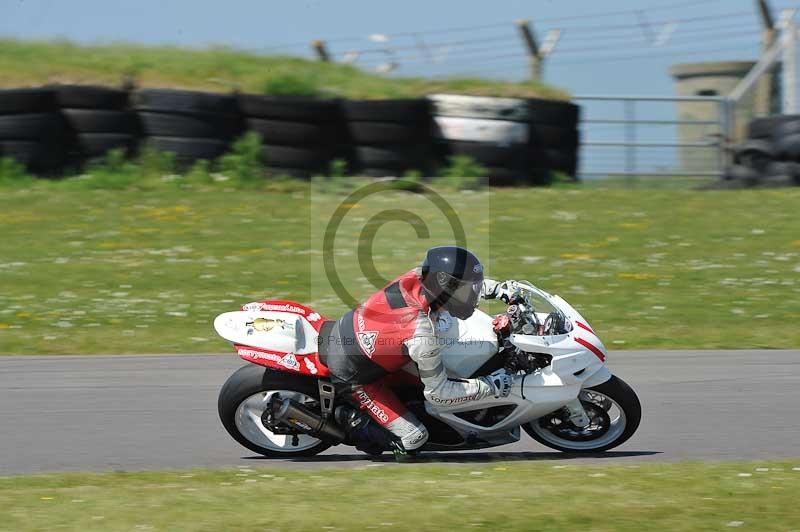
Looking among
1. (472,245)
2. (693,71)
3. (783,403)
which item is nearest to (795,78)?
(693,71)

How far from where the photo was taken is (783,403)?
25.2 feet

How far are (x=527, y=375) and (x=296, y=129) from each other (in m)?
9.80

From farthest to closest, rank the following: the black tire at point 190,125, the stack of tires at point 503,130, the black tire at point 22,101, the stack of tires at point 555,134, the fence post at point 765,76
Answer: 1. the fence post at point 765,76
2. the stack of tires at point 555,134
3. the stack of tires at point 503,130
4. the black tire at point 190,125
5. the black tire at point 22,101

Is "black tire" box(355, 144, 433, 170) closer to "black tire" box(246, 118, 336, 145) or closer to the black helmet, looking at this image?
"black tire" box(246, 118, 336, 145)

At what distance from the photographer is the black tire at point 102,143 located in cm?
1548

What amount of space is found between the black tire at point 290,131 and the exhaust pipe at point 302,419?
9438mm

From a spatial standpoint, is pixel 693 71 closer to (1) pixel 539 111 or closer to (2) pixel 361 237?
(1) pixel 539 111

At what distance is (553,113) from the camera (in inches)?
642

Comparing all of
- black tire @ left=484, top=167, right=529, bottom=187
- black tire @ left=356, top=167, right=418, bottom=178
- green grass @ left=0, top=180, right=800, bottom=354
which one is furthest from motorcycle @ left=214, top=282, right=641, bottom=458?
black tire @ left=484, top=167, right=529, bottom=187

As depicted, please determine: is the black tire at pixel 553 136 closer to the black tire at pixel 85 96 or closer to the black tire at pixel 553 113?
the black tire at pixel 553 113

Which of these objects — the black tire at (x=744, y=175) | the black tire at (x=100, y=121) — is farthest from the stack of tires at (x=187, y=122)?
the black tire at (x=744, y=175)

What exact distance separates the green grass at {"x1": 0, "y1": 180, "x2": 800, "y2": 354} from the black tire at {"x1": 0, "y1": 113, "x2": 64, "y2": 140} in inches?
28.7

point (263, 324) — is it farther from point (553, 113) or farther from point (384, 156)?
point (553, 113)

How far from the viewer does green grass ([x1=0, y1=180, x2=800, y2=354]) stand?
10.4 metres
